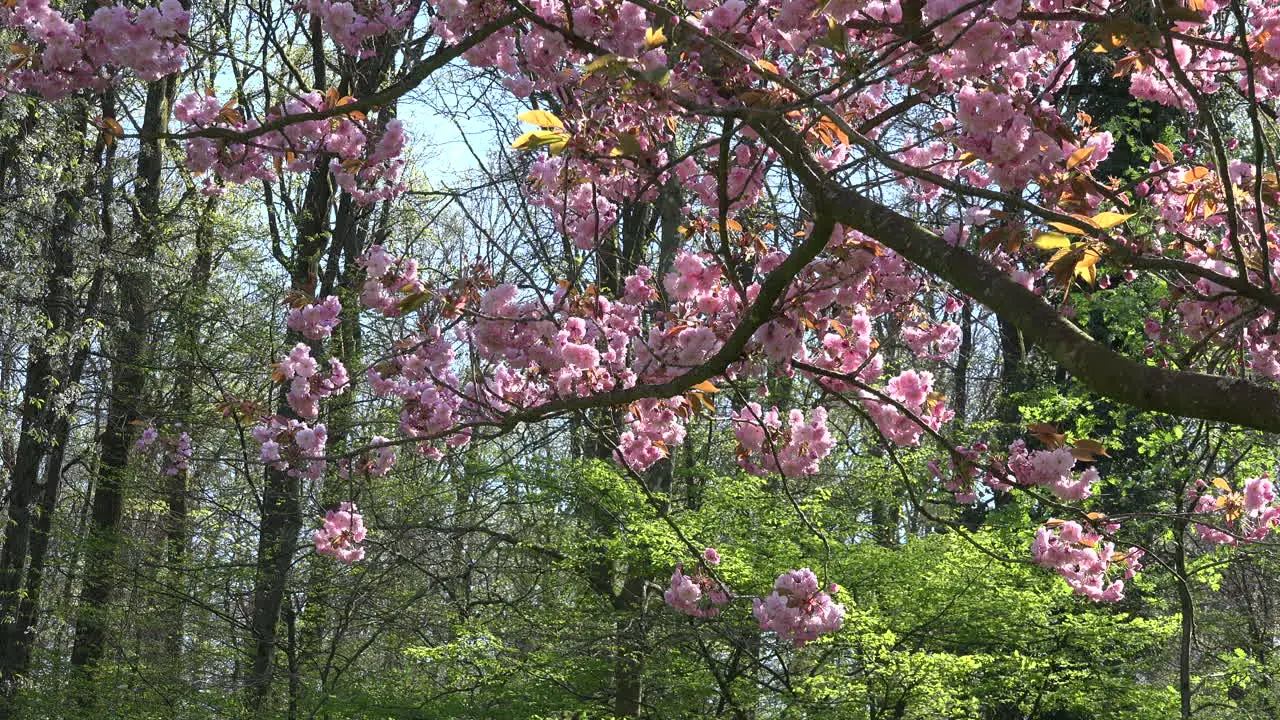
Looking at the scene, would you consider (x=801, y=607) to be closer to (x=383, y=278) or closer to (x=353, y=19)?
(x=383, y=278)

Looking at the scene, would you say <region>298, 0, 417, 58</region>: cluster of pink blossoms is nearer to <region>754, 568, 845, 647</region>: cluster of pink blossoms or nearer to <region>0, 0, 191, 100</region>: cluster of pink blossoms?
<region>0, 0, 191, 100</region>: cluster of pink blossoms

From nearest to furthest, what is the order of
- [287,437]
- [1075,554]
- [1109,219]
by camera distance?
[1109,219] < [1075,554] < [287,437]

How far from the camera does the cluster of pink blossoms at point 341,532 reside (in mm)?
5691

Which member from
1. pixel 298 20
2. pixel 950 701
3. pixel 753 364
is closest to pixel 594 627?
pixel 950 701

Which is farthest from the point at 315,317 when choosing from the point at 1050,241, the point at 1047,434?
the point at 1050,241

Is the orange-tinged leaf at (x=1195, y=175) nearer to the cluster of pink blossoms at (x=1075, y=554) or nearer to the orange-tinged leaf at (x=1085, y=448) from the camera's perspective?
the orange-tinged leaf at (x=1085, y=448)

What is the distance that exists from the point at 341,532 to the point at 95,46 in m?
2.80

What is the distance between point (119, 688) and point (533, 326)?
6710 mm

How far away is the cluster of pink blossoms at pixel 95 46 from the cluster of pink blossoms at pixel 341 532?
2.59m

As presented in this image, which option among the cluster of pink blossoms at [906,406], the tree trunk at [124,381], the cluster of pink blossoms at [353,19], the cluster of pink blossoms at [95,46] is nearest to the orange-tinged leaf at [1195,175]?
→ the cluster of pink blossoms at [906,406]

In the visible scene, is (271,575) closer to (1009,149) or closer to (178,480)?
(178,480)

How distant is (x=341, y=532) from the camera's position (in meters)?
5.75

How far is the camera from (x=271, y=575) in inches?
357

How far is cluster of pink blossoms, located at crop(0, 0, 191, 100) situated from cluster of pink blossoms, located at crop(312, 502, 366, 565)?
259 cm
